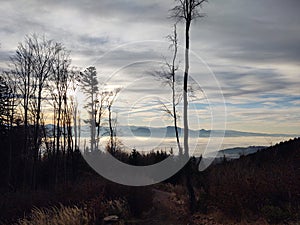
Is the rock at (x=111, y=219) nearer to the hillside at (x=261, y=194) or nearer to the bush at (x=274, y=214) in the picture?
the hillside at (x=261, y=194)

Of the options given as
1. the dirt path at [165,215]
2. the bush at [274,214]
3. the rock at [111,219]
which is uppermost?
the bush at [274,214]

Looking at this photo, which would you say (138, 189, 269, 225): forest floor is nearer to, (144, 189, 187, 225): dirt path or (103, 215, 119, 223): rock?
(144, 189, 187, 225): dirt path

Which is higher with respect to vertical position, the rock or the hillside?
the hillside

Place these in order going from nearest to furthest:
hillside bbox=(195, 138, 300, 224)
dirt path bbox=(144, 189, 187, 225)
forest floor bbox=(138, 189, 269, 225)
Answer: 1. hillside bbox=(195, 138, 300, 224)
2. forest floor bbox=(138, 189, 269, 225)
3. dirt path bbox=(144, 189, 187, 225)

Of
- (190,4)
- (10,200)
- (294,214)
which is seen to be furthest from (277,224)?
(10,200)

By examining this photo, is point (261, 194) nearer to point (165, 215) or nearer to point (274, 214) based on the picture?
point (274, 214)

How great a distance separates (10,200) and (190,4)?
13754 mm

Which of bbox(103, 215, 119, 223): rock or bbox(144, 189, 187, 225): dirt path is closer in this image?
bbox(103, 215, 119, 223): rock

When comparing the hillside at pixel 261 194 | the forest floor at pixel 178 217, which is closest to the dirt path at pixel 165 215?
the forest floor at pixel 178 217

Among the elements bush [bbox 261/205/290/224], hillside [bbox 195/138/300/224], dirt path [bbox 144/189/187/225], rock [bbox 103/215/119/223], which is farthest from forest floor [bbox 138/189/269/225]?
rock [bbox 103/215/119/223]

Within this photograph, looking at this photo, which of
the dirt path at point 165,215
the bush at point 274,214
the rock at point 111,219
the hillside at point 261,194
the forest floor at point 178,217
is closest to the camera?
the bush at point 274,214

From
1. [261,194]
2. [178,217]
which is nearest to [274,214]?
[261,194]

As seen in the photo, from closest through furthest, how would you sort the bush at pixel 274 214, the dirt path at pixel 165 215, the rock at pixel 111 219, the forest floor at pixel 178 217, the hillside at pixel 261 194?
the bush at pixel 274 214 → the hillside at pixel 261 194 → the rock at pixel 111 219 → the forest floor at pixel 178 217 → the dirt path at pixel 165 215

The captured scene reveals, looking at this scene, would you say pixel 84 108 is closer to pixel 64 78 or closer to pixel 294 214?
pixel 64 78
